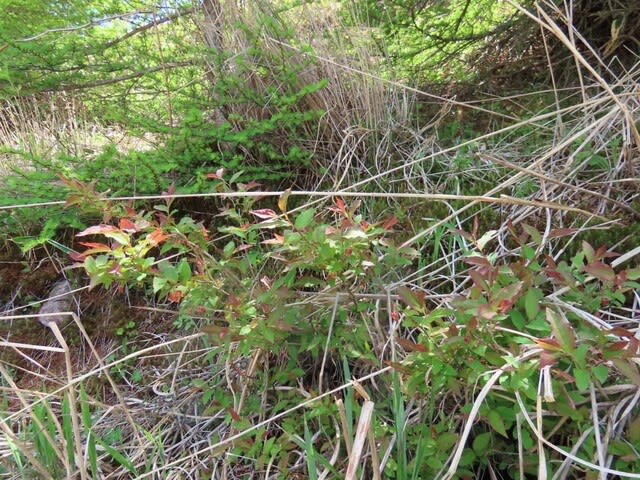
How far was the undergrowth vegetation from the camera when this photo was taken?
86cm

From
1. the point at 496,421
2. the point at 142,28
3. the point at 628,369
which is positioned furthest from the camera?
the point at 142,28

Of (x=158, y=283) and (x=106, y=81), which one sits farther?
(x=106, y=81)

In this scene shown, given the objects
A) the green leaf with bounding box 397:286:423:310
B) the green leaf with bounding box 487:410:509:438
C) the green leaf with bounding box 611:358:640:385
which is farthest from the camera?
the green leaf with bounding box 397:286:423:310

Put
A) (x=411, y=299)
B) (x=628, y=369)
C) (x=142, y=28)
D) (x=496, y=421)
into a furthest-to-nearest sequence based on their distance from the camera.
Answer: (x=142, y=28) < (x=411, y=299) < (x=496, y=421) < (x=628, y=369)

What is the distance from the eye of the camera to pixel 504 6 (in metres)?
2.94

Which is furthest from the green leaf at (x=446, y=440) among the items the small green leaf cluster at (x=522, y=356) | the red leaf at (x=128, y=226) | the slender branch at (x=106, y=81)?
the slender branch at (x=106, y=81)

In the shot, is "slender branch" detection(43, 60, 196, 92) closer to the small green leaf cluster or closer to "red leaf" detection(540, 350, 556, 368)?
the small green leaf cluster

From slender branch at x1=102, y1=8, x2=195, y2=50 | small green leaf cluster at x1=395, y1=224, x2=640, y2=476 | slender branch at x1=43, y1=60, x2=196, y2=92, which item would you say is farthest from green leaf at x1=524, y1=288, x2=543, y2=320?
slender branch at x1=102, y1=8, x2=195, y2=50

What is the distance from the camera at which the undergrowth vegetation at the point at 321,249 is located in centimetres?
86

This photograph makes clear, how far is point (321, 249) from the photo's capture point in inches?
37.4

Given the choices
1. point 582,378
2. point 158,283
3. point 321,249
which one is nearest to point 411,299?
point 321,249

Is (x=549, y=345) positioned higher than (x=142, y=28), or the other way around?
(x=142, y=28)

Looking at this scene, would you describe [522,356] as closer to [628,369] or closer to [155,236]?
[628,369]

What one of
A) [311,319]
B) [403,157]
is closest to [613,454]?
[311,319]
